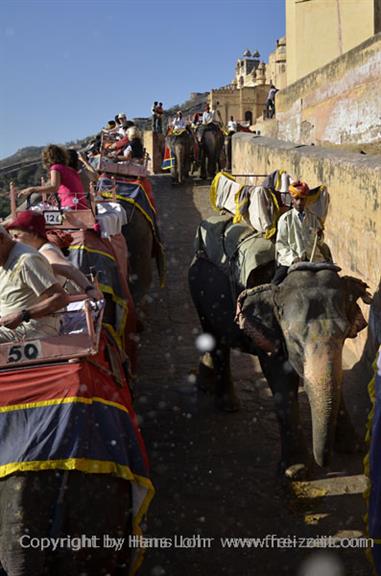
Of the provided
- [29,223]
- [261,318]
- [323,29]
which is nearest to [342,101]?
[323,29]

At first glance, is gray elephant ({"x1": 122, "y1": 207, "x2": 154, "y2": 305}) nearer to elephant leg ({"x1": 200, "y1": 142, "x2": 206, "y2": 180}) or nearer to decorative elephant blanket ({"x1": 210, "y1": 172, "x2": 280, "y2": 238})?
decorative elephant blanket ({"x1": 210, "y1": 172, "x2": 280, "y2": 238})

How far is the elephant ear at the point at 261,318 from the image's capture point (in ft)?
17.3

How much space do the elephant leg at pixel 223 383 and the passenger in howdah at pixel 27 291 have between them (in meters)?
3.03

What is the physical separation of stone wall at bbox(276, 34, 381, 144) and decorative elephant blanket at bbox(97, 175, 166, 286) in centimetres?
406

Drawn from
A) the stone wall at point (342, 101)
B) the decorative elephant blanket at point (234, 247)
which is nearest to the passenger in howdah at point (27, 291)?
the decorative elephant blanket at point (234, 247)

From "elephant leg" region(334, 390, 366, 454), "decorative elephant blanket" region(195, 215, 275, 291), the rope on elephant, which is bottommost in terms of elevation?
"elephant leg" region(334, 390, 366, 454)

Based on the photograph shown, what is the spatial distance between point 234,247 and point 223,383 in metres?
1.27

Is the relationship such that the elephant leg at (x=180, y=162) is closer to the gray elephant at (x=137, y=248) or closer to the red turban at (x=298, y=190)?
the gray elephant at (x=137, y=248)

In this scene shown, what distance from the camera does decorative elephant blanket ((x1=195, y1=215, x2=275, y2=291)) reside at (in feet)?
19.7

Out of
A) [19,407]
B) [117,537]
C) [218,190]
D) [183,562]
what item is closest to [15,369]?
[19,407]

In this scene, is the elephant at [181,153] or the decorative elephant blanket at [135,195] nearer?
the decorative elephant blanket at [135,195]

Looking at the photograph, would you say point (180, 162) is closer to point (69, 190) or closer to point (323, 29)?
point (323, 29)

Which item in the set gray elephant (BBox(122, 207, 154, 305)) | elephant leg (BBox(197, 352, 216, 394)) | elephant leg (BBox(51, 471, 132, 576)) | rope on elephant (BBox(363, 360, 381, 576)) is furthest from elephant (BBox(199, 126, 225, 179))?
elephant leg (BBox(51, 471, 132, 576))

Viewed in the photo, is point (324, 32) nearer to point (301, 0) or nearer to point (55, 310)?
point (301, 0)
